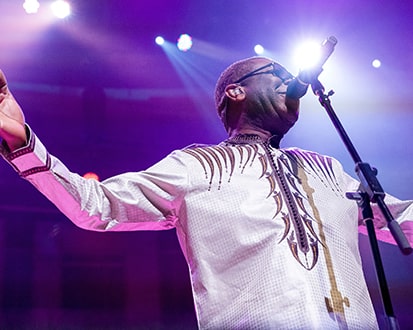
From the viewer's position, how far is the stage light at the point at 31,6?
4199mm

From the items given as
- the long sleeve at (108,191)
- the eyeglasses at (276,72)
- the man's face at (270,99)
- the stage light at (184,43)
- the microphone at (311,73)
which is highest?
the stage light at (184,43)

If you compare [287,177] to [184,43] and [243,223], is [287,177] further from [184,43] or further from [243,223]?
[184,43]

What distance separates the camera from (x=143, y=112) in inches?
198

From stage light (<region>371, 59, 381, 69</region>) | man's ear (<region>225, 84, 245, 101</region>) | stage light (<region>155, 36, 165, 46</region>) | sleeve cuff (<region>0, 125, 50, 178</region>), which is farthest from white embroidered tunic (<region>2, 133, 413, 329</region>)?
stage light (<region>371, 59, 381, 69</region>)

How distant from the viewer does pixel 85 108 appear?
482cm

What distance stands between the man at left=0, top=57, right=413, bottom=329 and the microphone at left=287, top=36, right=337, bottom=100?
3cm

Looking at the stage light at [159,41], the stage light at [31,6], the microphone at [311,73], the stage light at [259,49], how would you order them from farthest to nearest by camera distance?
the stage light at [259,49] < the stage light at [159,41] < the stage light at [31,6] < the microphone at [311,73]

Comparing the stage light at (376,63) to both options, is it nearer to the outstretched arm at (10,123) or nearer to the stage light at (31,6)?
the stage light at (31,6)

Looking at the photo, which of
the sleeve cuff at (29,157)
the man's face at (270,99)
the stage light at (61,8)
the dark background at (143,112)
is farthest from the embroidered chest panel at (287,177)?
the stage light at (61,8)

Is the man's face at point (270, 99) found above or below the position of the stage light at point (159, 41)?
below

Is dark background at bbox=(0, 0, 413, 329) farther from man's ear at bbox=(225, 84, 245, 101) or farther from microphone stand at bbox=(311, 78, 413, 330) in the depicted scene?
microphone stand at bbox=(311, 78, 413, 330)

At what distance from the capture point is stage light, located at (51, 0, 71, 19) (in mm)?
4230

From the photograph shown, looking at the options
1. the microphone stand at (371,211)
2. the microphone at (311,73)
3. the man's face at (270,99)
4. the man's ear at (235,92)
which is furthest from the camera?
the man's ear at (235,92)

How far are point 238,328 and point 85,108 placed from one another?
3.52 m
